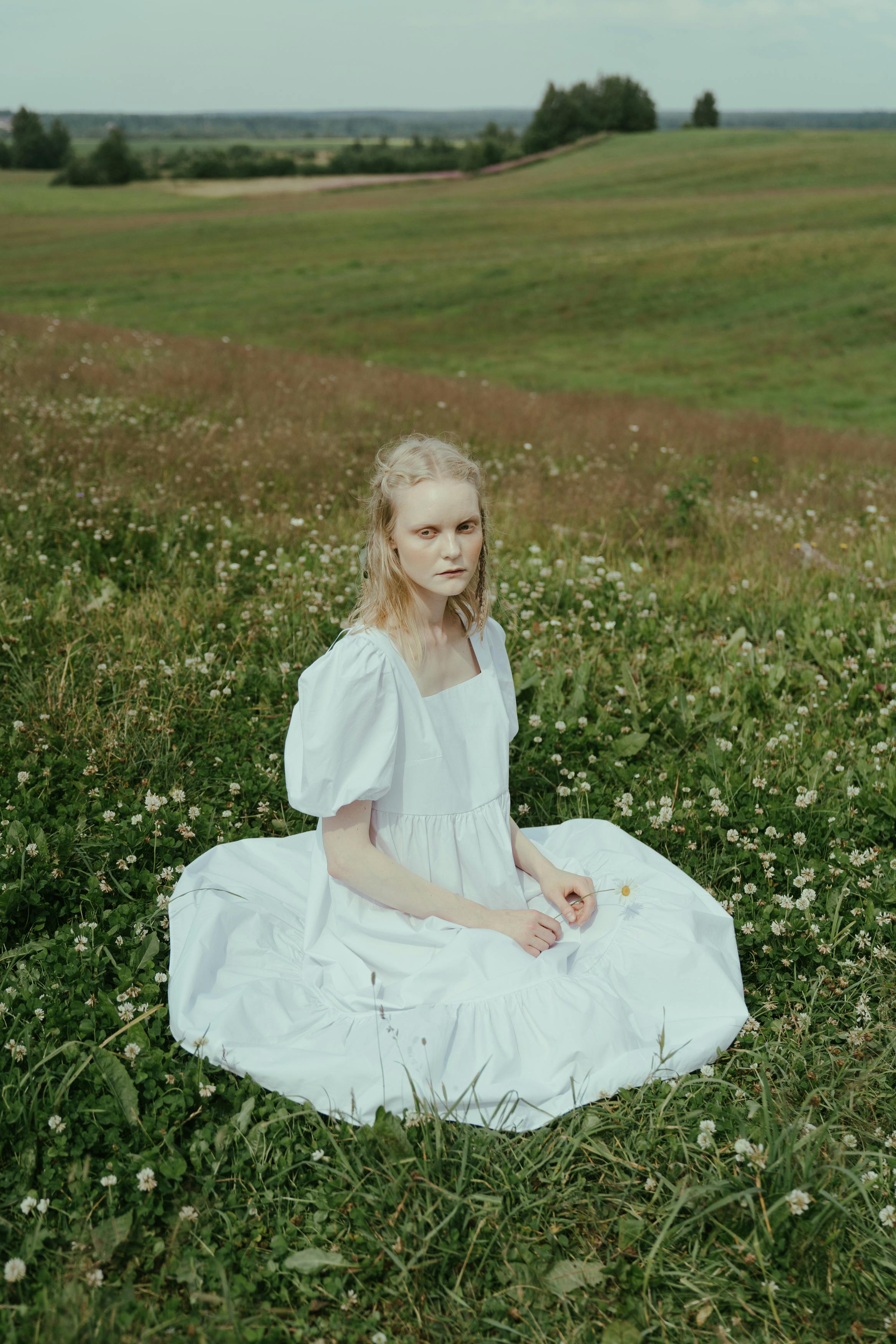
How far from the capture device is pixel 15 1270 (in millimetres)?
2256

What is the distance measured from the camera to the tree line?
63406 mm

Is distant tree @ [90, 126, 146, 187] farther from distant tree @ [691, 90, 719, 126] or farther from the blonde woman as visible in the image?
the blonde woman

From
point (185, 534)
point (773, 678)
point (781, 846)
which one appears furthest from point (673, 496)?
point (781, 846)

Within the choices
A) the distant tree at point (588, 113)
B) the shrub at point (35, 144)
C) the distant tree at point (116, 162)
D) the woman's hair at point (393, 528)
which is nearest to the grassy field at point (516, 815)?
the woman's hair at point (393, 528)

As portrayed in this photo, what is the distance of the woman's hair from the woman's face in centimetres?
4

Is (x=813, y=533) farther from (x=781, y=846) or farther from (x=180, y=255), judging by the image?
(x=180, y=255)

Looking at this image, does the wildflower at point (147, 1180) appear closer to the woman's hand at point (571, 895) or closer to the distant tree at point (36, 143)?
the woman's hand at point (571, 895)

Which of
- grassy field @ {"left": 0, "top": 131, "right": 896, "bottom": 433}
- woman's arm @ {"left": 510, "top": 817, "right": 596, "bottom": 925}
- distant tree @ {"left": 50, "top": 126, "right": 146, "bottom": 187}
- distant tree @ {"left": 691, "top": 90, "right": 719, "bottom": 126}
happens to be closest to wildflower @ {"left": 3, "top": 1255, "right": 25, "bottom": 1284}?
woman's arm @ {"left": 510, "top": 817, "right": 596, "bottom": 925}

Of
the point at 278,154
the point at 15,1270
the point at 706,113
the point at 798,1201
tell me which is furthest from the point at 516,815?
the point at 706,113

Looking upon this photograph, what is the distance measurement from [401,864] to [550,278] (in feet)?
102

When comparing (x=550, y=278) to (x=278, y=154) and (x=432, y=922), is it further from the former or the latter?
(x=278, y=154)

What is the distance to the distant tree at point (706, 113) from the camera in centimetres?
9150

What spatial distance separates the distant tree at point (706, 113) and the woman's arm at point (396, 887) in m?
106

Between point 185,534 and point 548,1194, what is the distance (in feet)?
17.7
